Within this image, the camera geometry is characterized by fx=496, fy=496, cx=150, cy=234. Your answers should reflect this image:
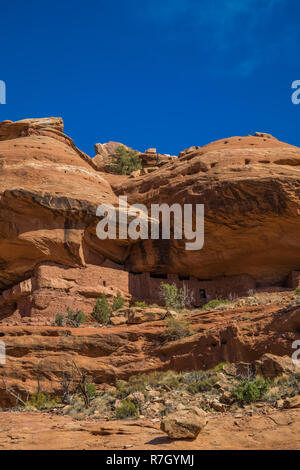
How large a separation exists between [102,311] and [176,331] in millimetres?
5864

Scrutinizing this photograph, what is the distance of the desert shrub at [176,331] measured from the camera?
17.4 metres

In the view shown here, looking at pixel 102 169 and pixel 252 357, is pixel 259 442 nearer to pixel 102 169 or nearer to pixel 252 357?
pixel 252 357

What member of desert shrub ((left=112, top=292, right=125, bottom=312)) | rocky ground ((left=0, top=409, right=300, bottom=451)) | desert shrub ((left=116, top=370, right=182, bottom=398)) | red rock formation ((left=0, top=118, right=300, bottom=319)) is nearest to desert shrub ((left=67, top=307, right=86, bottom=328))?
red rock formation ((left=0, top=118, right=300, bottom=319))

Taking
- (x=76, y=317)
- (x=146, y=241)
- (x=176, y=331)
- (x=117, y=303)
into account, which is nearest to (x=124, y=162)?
(x=146, y=241)

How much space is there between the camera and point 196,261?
27.0 meters

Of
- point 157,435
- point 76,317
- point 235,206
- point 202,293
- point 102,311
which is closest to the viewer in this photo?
point 157,435

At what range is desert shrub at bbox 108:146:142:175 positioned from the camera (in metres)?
39.1

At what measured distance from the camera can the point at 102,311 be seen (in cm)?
2247

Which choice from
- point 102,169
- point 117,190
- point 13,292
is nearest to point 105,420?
point 13,292

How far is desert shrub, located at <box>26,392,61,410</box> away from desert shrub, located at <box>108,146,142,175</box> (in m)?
24.7

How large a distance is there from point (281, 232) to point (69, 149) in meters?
13.9

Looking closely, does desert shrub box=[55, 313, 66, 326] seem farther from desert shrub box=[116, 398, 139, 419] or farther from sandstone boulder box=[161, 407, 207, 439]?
sandstone boulder box=[161, 407, 207, 439]

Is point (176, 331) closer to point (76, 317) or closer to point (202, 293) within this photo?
point (76, 317)

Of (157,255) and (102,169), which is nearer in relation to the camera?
(157,255)
